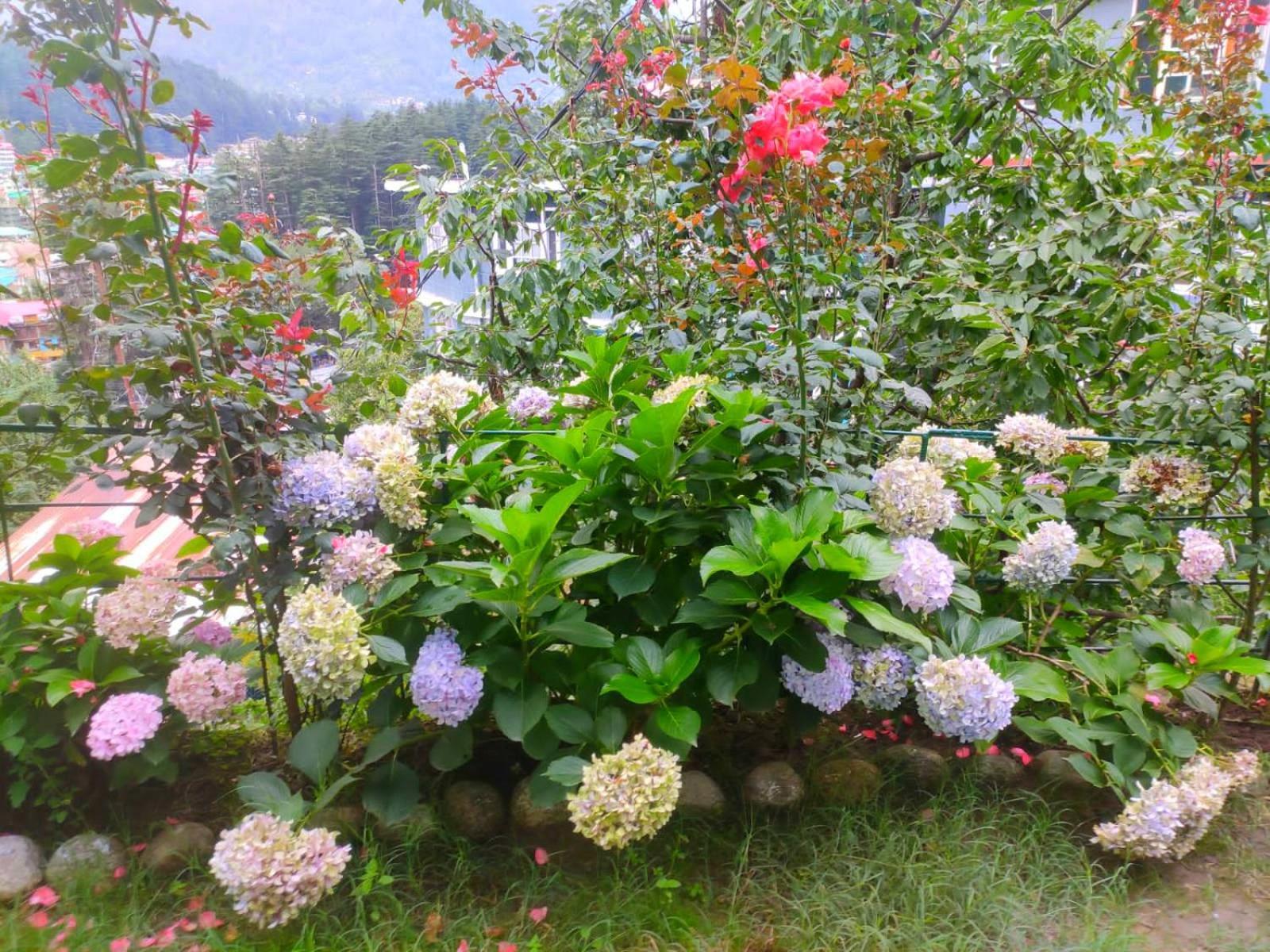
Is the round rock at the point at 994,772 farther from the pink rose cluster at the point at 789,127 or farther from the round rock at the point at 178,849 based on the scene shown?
the round rock at the point at 178,849

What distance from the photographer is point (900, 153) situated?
269cm

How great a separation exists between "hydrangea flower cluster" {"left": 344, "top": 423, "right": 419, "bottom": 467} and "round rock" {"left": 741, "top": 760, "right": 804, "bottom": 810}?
3.32 feet

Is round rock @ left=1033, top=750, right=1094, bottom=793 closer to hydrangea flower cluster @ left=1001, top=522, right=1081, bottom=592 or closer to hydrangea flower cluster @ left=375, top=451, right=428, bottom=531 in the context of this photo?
hydrangea flower cluster @ left=1001, top=522, right=1081, bottom=592

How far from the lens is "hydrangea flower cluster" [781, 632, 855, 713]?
5.33 ft

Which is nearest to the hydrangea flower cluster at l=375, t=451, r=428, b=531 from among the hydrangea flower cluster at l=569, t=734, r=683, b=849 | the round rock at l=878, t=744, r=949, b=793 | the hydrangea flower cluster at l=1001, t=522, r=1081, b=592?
the hydrangea flower cluster at l=569, t=734, r=683, b=849

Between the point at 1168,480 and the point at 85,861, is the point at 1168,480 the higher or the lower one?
Result: the higher one

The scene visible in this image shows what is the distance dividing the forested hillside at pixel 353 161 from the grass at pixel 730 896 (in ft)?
5.14

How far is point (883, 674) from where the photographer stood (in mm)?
1675

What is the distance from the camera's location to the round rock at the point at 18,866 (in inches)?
63.7

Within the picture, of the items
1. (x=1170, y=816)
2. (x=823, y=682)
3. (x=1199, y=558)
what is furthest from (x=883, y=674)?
(x=1199, y=558)

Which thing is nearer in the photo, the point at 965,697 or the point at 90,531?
the point at 965,697

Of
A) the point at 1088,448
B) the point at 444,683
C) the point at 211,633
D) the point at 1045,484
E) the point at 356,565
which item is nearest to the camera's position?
the point at 444,683

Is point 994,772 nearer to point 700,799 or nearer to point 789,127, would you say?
point 700,799

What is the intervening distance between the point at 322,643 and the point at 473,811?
1.71 ft
